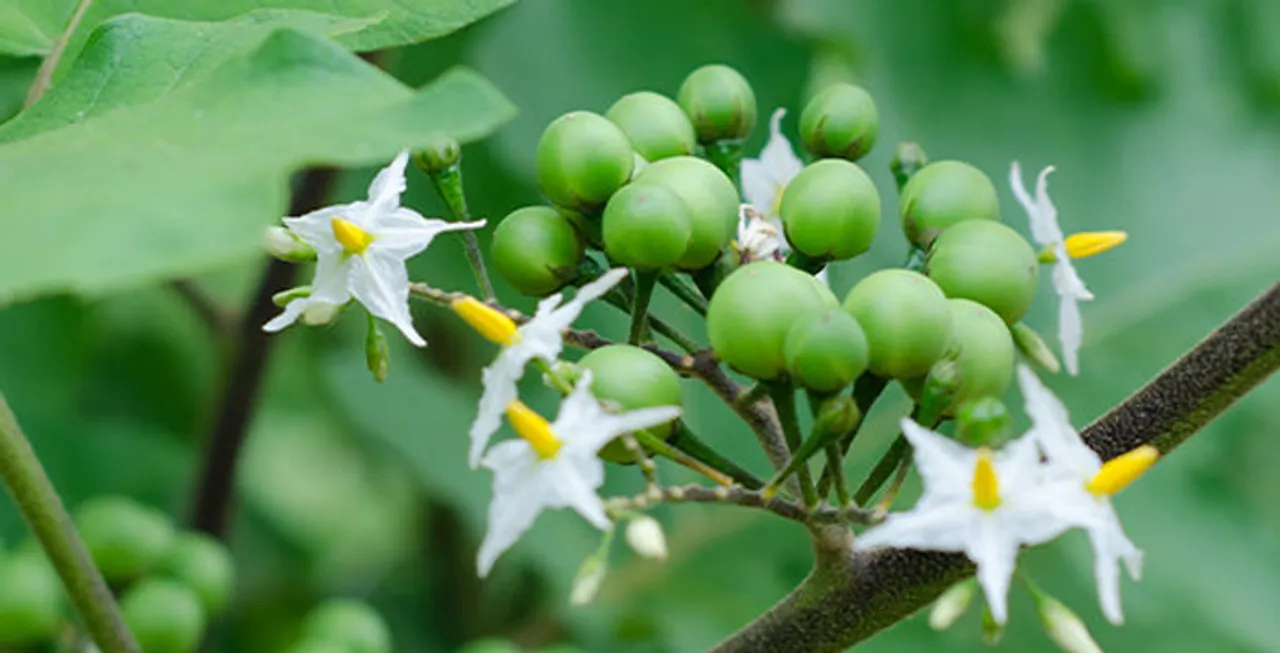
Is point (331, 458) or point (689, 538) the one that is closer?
point (689, 538)

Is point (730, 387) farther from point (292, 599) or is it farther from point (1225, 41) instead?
point (1225, 41)

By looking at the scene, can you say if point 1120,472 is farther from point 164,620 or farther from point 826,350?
point 164,620

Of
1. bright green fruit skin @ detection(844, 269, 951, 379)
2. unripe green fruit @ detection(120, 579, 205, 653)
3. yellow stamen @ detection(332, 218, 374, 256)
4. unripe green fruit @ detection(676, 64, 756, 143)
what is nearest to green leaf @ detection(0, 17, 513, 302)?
yellow stamen @ detection(332, 218, 374, 256)

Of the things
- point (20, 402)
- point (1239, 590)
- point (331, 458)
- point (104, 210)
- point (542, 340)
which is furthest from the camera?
point (331, 458)

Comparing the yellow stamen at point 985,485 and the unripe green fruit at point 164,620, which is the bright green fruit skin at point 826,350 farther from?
the unripe green fruit at point 164,620

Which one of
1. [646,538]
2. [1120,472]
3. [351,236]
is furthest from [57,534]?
[1120,472]

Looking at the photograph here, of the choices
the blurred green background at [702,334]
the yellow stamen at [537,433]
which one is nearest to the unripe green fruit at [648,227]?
the yellow stamen at [537,433]

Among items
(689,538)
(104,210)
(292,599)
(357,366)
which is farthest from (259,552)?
(104,210)
